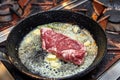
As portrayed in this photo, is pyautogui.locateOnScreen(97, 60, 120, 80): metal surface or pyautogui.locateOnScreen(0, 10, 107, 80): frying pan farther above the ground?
pyautogui.locateOnScreen(0, 10, 107, 80): frying pan

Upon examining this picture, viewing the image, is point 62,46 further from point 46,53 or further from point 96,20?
point 96,20

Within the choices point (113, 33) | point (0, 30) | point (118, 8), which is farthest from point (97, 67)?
point (0, 30)

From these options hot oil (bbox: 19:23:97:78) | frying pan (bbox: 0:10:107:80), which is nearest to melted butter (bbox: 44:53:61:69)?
hot oil (bbox: 19:23:97:78)

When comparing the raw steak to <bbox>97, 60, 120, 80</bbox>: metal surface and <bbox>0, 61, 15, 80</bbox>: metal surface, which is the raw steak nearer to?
<bbox>97, 60, 120, 80</bbox>: metal surface

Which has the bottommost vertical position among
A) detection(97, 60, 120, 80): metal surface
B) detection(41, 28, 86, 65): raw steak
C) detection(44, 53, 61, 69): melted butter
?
detection(97, 60, 120, 80): metal surface

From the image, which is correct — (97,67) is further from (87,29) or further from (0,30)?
(0,30)

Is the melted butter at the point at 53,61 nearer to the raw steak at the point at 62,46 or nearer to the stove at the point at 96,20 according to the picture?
the raw steak at the point at 62,46
